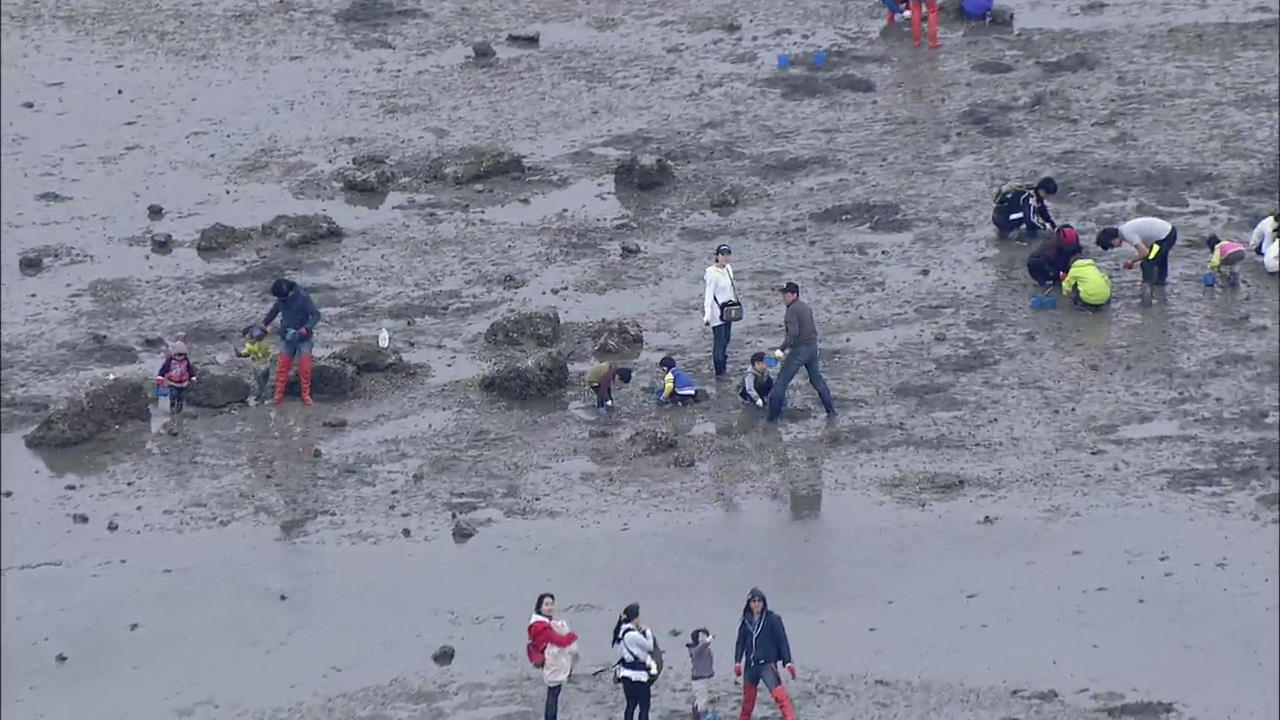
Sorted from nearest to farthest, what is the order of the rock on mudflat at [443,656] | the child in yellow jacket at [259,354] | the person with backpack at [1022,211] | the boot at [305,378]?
the rock on mudflat at [443,656]
the boot at [305,378]
the child in yellow jacket at [259,354]
the person with backpack at [1022,211]

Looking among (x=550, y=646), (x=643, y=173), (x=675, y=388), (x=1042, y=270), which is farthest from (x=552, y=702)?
(x=643, y=173)

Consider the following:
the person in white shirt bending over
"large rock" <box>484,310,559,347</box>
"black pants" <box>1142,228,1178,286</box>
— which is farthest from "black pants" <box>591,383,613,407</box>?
"black pants" <box>1142,228,1178,286</box>

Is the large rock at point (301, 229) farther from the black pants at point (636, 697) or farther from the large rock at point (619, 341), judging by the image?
the black pants at point (636, 697)

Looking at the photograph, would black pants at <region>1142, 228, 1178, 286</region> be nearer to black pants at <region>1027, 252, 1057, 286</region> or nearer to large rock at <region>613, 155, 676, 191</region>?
black pants at <region>1027, 252, 1057, 286</region>

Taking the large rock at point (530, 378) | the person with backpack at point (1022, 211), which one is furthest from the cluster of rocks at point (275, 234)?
the person with backpack at point (1022, 211)

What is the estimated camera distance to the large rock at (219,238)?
26.0 meters

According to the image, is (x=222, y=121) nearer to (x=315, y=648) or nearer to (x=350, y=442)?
(x=350, y=442)

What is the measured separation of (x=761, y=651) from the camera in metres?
16.1

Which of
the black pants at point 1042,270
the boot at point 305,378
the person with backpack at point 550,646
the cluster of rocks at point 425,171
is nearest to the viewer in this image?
the person with backpack at point 550,646

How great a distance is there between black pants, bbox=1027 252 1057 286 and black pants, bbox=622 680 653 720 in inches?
348

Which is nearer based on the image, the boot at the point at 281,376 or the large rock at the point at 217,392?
the boot at the point at 281,376

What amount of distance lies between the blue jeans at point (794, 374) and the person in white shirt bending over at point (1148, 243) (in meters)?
4.04

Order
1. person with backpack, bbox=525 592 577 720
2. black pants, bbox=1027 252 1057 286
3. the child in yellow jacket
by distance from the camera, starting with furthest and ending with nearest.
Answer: black pants, bbox=1027 252 1057 286 < the child in yellow jacket < person with backpack, bbox=525 592 577 720

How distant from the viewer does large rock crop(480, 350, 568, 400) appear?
21.8 meters
